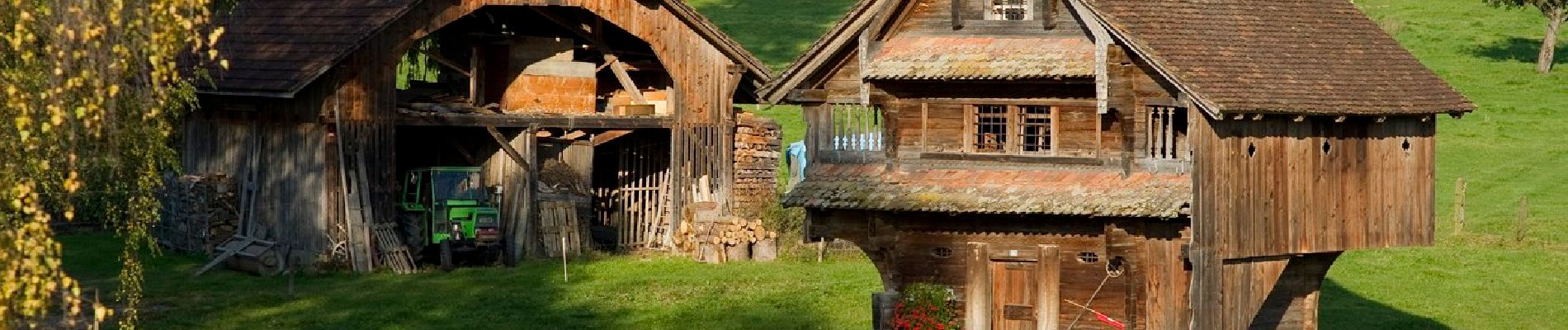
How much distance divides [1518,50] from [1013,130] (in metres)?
47.1

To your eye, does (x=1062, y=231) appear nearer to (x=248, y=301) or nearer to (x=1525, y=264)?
(x=248, y=301)

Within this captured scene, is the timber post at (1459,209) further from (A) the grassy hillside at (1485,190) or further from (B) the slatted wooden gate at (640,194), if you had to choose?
(B) the slatted wooden gate at (640,194)

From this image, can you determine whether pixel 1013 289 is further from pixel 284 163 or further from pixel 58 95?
pixel 284 163

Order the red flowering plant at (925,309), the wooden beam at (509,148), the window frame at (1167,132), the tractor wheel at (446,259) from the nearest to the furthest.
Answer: the window frame at (1167,132)
the red flowering plant at (925,309)
the tractor wheel at (446,259)
the wooden beam at (509,148)

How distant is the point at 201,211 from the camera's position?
42.1 metres

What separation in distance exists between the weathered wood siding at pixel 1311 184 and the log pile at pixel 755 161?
52.6 ft

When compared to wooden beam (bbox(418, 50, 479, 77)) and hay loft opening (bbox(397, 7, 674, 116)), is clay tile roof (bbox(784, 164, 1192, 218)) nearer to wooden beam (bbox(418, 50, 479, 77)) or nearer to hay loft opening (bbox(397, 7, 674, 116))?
wooden beam (bbox(418, 50, 479, 77))

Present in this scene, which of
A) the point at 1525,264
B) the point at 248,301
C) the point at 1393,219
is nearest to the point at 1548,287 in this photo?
the point at 1525,264

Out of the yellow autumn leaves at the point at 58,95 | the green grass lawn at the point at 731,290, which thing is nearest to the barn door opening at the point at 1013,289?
the green grass lawn at the point at 731,290

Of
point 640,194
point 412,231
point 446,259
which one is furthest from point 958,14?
point 640,194

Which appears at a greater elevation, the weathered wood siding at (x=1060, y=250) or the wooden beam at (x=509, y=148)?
the wooden beam at (x=509, y=148)

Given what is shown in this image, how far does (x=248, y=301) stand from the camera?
117ft

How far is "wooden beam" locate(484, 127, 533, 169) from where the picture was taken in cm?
4207

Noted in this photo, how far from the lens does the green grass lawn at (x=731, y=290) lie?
113 feet
